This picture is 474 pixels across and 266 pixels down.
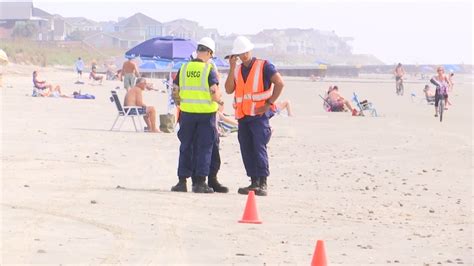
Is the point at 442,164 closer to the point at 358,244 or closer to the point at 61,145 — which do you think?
the point at 61,145

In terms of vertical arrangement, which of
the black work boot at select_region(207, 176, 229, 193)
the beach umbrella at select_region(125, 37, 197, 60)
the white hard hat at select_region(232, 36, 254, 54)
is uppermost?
the white hard hat at select_region(232, 36, 254, 54)

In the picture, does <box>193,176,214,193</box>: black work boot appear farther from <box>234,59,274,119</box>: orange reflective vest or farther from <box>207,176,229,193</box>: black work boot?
<box>234,59,274,119</box>: orange reflective vest

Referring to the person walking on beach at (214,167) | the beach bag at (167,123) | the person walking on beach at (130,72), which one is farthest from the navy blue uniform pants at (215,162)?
the person walking on beach at (130,72)

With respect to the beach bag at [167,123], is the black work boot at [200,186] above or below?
above

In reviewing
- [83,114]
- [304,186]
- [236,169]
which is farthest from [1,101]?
[304,186]

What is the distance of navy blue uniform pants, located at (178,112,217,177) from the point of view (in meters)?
11.7

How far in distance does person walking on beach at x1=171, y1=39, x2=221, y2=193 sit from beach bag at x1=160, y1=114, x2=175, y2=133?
823 cm

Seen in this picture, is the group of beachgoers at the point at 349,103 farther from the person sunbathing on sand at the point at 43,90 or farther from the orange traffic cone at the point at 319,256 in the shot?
the orange traffic cone at the point at 319,256

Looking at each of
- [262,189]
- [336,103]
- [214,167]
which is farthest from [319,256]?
[336,103]

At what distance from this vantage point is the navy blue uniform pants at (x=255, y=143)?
38.6ft

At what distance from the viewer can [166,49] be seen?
22.3m

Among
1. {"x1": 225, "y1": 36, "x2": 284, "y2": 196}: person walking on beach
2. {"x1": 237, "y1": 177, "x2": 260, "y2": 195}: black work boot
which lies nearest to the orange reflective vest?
{"x1": 225, "y1": 36, "x2": 284, "y2": 196}: person walking on beach

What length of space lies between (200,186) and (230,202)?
0.92 meters

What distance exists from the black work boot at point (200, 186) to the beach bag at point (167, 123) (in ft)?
27.6
